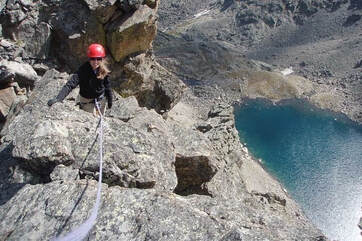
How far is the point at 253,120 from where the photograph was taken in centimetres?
10650

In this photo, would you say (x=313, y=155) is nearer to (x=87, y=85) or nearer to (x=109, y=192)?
(x=87, y=85)

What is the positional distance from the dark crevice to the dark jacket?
183 inches

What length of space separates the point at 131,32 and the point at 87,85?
1801 cm

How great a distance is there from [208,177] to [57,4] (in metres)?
16.9

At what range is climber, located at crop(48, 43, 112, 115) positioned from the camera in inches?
476

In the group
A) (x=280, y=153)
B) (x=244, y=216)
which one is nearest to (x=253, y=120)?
(x=280, y=153)

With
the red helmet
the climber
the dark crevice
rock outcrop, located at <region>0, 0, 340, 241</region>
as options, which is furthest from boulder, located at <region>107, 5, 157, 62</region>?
the red helmet

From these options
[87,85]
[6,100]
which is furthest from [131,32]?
[87,85]

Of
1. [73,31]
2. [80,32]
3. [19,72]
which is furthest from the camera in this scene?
[80,32]

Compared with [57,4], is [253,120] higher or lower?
lower

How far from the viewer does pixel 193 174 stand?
17.7 metres

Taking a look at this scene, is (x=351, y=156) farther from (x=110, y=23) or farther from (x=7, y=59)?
(x=7, y=59)

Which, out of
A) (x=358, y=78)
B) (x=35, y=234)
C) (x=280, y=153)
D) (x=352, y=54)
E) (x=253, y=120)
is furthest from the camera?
(x=352, y=54)

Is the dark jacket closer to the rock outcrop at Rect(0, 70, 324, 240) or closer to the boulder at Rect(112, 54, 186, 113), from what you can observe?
the rock outcrop at Rect(0, 70, 324, 240)
